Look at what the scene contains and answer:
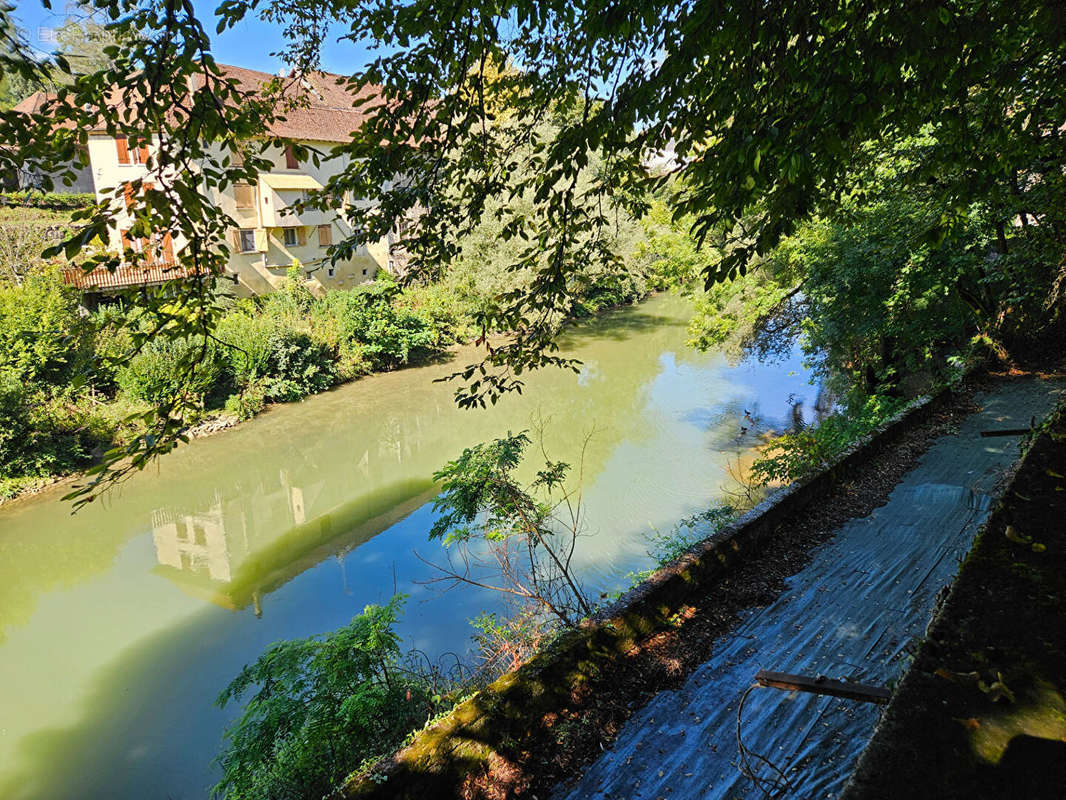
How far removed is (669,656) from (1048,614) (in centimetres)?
267

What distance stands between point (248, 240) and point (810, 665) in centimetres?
2699

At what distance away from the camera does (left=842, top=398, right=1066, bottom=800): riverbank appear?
1.23 meters

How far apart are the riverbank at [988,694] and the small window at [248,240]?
2764 centimetres

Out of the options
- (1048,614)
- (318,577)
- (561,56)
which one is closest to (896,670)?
(1048,614)

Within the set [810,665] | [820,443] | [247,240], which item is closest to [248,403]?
[247,240]

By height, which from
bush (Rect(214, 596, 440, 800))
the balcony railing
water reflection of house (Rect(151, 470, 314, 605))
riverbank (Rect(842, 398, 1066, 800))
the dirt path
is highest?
the balcony railing

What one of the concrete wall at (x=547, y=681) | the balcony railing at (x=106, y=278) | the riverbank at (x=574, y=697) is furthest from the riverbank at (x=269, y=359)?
the riverbank at (x=574, y=697)

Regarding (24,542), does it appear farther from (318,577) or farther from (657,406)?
(657,406)

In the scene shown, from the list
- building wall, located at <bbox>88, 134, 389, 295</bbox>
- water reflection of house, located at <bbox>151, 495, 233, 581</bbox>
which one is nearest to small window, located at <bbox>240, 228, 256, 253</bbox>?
building wall, located at <bbox>88, 134, 389, 295</bbox>

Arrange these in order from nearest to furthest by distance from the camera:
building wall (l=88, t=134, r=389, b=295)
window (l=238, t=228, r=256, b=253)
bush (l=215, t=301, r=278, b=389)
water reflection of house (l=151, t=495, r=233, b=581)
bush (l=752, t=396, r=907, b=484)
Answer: bush (l=752, t=396, r=907, b=484)
water reflection of house (l=151, t=495, r=233, b=581)
bush (l=215, t=301, r=278, b=389)
building wall (l=88, t=134, r=389, b=295)
window (l=238, t=228, r=256, b=253)

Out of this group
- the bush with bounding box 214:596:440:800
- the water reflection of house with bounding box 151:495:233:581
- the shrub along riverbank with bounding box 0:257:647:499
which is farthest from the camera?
the shrub along riverbank with bounding box 0:257:647:499

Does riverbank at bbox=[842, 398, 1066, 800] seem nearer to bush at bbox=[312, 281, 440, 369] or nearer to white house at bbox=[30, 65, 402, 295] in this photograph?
white house at bbox=[30, 65, 402, 295]

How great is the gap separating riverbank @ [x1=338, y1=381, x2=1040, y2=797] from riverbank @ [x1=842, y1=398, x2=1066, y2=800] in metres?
2.02

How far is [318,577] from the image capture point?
11.8 metres
